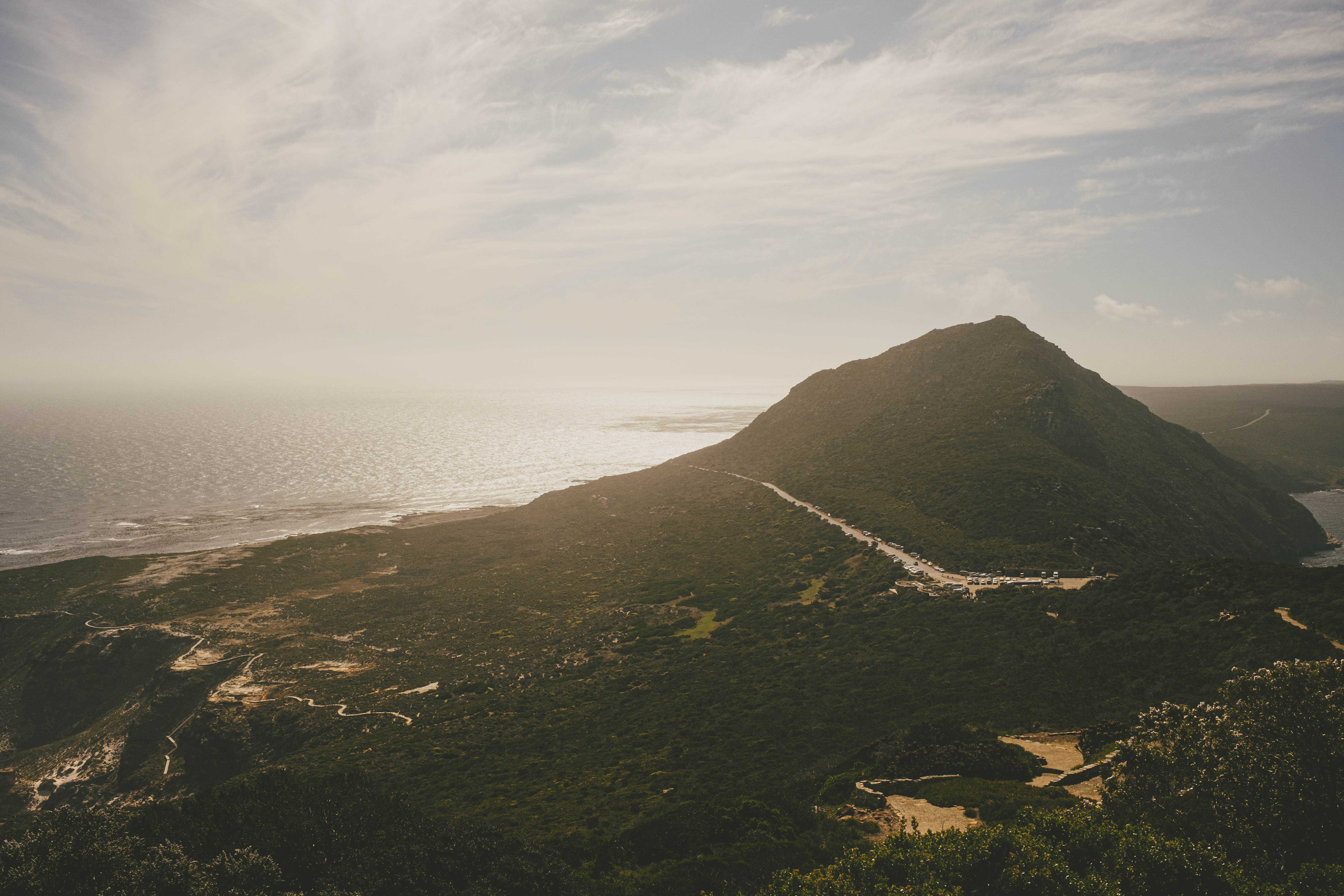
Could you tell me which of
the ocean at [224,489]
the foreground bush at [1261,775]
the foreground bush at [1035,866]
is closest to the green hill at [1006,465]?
the foreground bush at [1261,775]

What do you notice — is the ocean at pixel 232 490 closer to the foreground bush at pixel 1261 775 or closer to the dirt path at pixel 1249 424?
the dirt path at pixel 1249 424

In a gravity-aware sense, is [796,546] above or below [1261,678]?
below

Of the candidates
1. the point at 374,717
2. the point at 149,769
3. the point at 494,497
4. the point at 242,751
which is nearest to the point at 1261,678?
the point at 374,717

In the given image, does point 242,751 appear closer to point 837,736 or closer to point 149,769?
point 149,769

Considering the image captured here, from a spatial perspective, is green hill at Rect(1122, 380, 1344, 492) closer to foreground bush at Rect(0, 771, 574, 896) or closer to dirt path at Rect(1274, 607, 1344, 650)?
dirt path at Rect(1274, 607, 1344, 650)

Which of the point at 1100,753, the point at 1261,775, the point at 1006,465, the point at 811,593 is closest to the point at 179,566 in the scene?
the point at 811,593

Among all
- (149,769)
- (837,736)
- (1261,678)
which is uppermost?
(1261,678)
